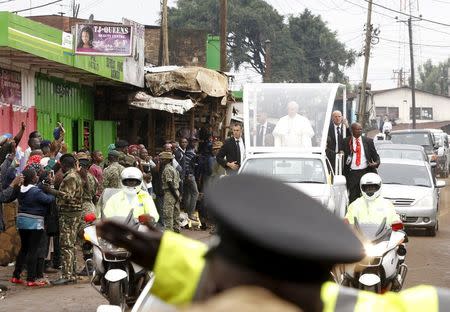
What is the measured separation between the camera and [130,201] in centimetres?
1102

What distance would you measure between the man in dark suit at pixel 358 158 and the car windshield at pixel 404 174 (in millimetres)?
3872

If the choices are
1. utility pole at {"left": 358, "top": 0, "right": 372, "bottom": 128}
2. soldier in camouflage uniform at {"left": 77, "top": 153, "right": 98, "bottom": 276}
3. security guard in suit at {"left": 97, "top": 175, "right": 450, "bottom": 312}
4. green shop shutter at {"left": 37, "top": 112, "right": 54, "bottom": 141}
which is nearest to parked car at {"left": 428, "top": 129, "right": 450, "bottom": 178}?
utility pole at {"left": 358, "top": 0, "right": 372, "bottom": 128}

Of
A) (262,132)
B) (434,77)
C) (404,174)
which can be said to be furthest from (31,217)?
(434,77)

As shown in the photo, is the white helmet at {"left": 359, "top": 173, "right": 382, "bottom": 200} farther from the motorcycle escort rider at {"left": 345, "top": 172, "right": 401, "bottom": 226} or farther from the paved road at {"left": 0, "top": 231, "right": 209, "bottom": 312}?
the paved road at {"left": 0, "top": 231, "right": 209, "bottom": 312}

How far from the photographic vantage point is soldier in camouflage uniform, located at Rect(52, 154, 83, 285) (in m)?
13.3

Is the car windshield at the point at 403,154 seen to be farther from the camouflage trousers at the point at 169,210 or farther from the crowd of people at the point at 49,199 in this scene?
the crowd of people at the point at 49,199

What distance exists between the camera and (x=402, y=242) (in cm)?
1077

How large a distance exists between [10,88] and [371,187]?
8.31m

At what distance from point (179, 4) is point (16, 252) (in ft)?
199

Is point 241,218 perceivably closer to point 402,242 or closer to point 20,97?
point 402,242

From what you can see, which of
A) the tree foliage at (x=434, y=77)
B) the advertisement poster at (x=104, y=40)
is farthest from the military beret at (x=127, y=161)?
the tree foliage at (x=434, y=77)

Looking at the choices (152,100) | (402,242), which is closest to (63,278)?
(402,242)

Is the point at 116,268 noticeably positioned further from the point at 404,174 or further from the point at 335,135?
the point at 404,174

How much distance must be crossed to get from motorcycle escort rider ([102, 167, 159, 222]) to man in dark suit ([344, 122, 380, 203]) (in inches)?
268
